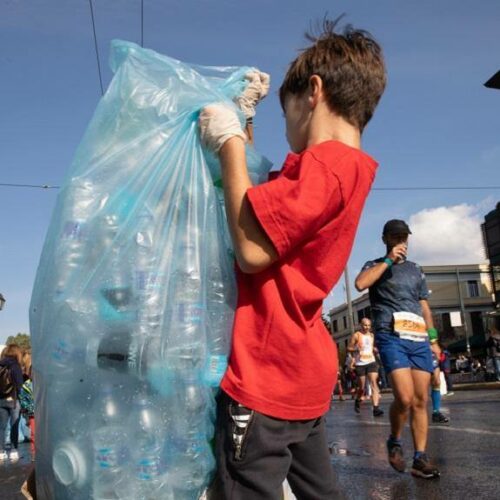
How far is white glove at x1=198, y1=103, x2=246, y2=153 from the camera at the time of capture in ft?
4.86

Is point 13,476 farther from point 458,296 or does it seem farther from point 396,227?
point 458,296

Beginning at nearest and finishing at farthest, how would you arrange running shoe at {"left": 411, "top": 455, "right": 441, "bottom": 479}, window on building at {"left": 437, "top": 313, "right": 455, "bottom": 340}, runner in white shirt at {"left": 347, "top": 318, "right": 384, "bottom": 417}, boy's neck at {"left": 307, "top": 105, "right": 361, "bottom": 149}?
boy's neck at {"left": 307, "top": 105, "right": 361, "bottom": 149} → running shoe at {"left": 411, "top": 455, "right": 441, "bottom": 479} → runner in white shirt at {"left": 347, "top": 318, "right": 384, "bottom": 417} → window on building at {"left": 437, "top": 313, "right": 455, "bottom": 340}

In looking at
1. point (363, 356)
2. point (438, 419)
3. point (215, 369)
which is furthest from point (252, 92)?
point (363, 356)

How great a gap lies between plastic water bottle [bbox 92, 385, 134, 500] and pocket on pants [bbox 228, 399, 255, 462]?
233mm

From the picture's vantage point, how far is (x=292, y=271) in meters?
1.51

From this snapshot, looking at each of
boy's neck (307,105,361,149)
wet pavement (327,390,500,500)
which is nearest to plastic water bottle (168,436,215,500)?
wet pavement (327,390,500,500)

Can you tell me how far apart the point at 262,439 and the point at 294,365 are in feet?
0.60

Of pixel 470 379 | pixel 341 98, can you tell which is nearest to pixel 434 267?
pixel 470 379

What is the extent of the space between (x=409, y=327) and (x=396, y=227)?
0.73m

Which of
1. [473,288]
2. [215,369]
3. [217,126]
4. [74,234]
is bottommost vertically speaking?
[215,369]

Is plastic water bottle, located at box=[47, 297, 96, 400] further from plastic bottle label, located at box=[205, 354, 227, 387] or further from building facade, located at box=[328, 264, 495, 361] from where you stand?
building facade, located at box=[328, 264, 495, 361]

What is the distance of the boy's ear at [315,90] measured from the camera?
64.3 inches

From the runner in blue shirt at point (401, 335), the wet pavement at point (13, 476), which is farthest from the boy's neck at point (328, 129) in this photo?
the wet pavement at point (13, 476)

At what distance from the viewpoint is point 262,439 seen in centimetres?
139
